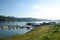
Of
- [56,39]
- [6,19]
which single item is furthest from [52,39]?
[6,19]

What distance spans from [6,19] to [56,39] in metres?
138

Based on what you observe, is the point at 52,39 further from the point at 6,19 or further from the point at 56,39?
the point at 6,19

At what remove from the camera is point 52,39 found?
12.7 m

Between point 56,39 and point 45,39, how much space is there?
1194 mm

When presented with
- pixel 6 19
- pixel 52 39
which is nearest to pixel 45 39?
pixel 52 39

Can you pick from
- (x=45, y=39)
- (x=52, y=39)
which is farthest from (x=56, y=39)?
(x=45, y=39)

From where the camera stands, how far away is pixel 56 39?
1266 cm

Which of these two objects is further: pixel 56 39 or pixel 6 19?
pixel 6 19

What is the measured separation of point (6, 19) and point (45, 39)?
138m

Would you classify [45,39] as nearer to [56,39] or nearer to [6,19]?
[56,39]

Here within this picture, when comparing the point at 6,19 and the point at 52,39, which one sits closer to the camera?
the point at 52,39

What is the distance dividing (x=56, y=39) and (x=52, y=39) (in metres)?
0.40

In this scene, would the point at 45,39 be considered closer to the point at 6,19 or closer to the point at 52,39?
the point at 52,39
